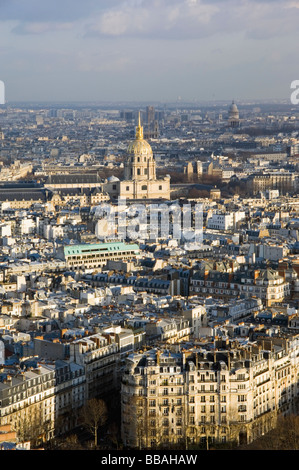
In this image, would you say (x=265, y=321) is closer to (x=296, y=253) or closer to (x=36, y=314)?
(x=36, y=314)

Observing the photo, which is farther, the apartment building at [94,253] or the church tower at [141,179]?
the church tower at [141,179]

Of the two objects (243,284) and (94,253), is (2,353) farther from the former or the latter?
(94,253)

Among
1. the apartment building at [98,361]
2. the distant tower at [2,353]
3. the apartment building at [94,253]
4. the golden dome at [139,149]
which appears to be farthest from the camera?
the golden dome at [139,149]

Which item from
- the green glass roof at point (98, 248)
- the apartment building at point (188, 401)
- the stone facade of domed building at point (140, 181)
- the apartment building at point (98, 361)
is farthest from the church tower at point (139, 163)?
the apartment building at point (188, 401)

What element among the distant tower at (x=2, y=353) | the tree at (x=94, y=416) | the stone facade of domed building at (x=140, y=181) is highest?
the distant tower at (x=2, y=353)

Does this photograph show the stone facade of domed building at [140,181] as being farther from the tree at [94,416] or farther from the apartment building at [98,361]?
the tree at [94,416]

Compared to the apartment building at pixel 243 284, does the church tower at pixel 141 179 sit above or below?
below

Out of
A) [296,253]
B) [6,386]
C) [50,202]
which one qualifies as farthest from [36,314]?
[50,202]
